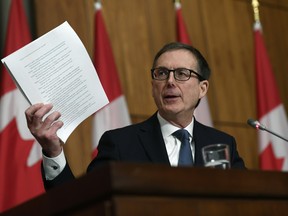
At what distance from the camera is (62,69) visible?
2.77 m

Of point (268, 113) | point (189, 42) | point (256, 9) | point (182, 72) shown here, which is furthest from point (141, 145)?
point (256, 9)

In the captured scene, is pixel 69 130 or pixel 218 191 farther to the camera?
pixel 69 130

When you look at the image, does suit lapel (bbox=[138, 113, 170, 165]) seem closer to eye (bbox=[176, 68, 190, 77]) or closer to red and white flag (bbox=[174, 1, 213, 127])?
eye (bbox=[176, 68, 190, 77])

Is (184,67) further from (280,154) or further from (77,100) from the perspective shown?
(280,154)

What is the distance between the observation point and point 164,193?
1.94 meters

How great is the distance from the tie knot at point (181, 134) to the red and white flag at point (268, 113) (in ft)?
9.80

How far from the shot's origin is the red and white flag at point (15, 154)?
4652mm

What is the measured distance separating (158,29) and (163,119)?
2.85 metres

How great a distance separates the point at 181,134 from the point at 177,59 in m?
0.45

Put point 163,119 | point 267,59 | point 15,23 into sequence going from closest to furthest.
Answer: point 163,119, point 15,23, point 267,59

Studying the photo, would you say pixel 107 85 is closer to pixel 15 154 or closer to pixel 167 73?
pixel 15 154

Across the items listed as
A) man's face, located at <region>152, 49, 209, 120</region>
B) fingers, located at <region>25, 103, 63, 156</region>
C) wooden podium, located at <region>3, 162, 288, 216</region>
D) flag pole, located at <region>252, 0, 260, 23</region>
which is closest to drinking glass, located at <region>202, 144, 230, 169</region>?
wooden podium, located at <region>3, 162, 288, 216</region>

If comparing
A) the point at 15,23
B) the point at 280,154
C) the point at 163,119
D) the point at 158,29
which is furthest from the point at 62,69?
the point at 280,154

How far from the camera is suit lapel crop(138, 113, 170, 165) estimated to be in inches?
122
